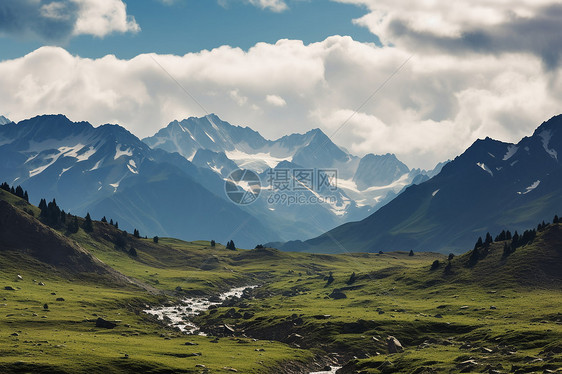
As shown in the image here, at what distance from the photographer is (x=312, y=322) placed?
12144 cm

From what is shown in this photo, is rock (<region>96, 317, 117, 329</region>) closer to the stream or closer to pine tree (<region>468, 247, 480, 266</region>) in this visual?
the stream

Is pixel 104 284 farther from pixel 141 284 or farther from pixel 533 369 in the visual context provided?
pixel 533 369

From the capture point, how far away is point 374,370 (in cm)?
8425

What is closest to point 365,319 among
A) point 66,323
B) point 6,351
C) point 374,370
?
Result: point 374,370

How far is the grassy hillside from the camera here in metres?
80.5

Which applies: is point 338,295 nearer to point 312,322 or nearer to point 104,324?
point 312,322

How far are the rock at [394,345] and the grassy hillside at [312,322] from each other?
5.00ft

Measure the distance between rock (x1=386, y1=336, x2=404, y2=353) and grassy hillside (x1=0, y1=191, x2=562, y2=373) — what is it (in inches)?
60.0

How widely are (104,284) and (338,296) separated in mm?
77652

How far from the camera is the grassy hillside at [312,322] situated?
80500 mm

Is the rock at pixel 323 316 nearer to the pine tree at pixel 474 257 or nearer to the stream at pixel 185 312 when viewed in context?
the stream at pixel 185 312

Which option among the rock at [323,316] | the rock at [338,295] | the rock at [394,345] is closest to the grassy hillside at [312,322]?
the rock at [323,316]

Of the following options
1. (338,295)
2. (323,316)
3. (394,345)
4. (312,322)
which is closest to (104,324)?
(312,322)

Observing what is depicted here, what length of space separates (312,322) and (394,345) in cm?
2557
